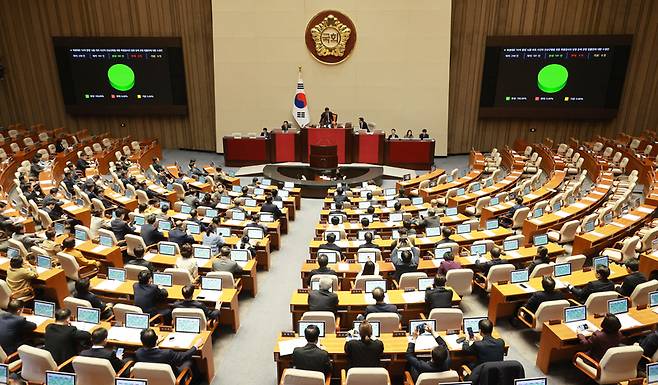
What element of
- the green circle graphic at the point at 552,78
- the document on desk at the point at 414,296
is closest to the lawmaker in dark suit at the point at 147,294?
the document on desk at the point at 414,296

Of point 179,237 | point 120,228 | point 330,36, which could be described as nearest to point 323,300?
point 179,237

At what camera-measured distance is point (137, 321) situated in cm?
669

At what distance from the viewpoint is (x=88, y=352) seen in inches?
226

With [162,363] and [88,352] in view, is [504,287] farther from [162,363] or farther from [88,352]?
[88,352]

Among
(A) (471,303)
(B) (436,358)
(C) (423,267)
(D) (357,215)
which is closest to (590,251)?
(A) (471,303)

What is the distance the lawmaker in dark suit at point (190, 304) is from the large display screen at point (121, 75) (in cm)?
1670

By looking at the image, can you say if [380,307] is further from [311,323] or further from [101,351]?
[101,351]

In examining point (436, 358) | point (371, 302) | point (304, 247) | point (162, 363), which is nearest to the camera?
point (436, 358)

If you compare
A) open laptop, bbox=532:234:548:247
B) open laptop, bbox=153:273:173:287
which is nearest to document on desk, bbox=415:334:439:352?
open laptop, bbox=153:273:173:287

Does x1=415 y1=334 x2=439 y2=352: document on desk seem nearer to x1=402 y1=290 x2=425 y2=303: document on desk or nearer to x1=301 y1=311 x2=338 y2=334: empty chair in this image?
x1=402 y1=290 x2=425 y2=303: document on desk

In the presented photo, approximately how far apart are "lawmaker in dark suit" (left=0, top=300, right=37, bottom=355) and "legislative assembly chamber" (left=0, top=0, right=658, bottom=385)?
3 centimetres

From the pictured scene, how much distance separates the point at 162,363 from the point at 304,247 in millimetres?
6289

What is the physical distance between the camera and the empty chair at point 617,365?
5711 mm

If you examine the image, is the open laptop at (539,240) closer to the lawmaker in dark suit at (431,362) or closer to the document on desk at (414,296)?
the document on desk at (414,296)
